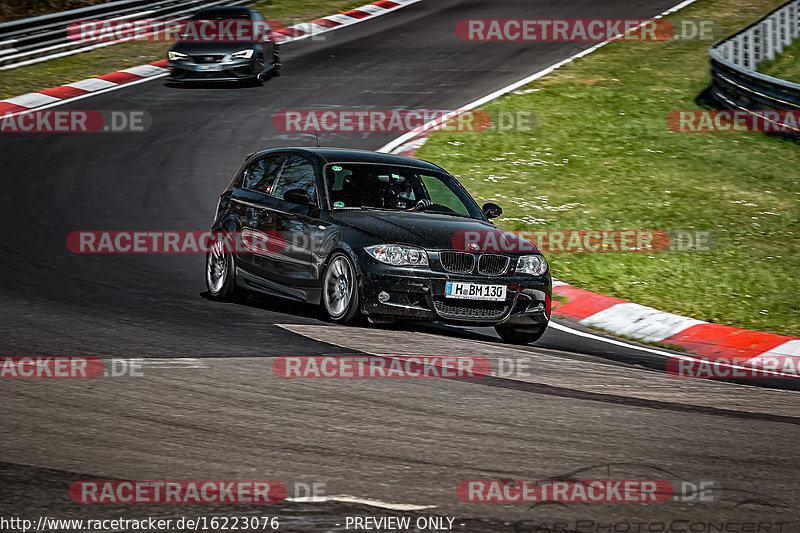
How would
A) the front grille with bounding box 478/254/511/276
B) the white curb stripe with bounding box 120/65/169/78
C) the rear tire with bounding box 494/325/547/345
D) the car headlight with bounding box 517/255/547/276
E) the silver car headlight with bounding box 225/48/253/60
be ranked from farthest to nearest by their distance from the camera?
1. the white curb stripe with bounding box 120/65/169/78
2. the silver car headlight with bounding box 225/48/253/60
3. the rear tire with bounding box 494/325/547/345
4. the car headlight with bounding box 517/255/547/276
5. the front grille with bounding box 478/254/511/276

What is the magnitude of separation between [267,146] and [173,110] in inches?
147

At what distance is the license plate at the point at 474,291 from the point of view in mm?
9125

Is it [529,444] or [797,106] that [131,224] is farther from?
[797,106]

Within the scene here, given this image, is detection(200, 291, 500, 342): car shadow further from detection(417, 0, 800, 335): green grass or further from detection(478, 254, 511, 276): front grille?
detection(417, 0, 800, 335): green grass

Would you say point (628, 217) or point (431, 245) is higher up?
point (431, 245)

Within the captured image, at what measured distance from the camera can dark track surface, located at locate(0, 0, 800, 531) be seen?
505cm

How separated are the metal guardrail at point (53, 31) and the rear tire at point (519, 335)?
18.8 m

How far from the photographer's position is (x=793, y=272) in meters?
13.5

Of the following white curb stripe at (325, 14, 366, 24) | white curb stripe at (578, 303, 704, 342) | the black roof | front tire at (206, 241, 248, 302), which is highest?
the black roof

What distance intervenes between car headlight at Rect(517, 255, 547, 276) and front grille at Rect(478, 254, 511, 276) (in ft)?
0.51

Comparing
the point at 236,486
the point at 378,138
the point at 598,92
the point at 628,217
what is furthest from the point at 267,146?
the point at 236,486

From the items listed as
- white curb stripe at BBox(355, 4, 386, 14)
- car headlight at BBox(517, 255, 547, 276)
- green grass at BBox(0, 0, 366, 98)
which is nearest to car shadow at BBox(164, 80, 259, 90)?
green grass at BBox(0, 0, 366, 98)

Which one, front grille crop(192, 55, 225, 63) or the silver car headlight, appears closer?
front grille crop(192, 55, 225, 63)

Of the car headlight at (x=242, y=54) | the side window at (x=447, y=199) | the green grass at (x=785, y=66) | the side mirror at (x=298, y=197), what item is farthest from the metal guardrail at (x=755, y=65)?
the side mirror at (x=298, y=197)
